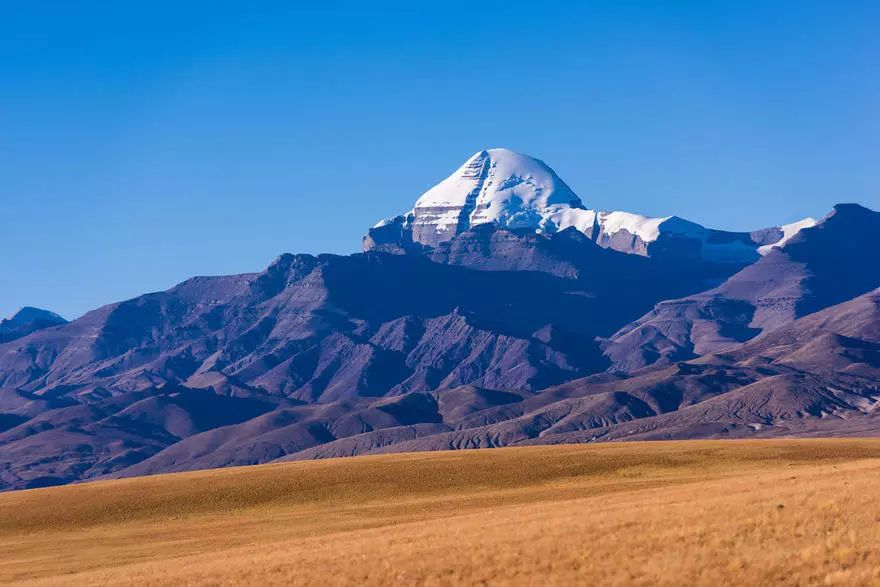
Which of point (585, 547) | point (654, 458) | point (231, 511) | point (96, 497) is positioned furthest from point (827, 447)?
point (585, 547)

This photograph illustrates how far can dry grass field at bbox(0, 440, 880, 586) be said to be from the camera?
40.4 metres

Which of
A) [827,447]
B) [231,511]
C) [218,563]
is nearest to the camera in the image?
[218,563]

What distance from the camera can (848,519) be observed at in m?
43.2

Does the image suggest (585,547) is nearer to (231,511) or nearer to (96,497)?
(231,511)

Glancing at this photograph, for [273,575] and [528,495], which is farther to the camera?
[528,495]

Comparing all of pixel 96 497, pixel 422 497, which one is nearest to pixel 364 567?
pixel 422 497

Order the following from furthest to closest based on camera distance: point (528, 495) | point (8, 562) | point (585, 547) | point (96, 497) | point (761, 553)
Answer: point (96, 497), point (528, 495), point (8, 562), point (585, 547), point (761, 553)

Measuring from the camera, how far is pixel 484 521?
56.7 meters

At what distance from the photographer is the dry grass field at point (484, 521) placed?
133ft

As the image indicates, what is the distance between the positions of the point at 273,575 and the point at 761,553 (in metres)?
17.2

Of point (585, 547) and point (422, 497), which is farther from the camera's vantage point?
point (422, 497)

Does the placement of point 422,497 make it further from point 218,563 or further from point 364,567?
point 364,567

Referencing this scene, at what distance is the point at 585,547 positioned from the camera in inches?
1697

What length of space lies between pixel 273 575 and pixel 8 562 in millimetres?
25967
